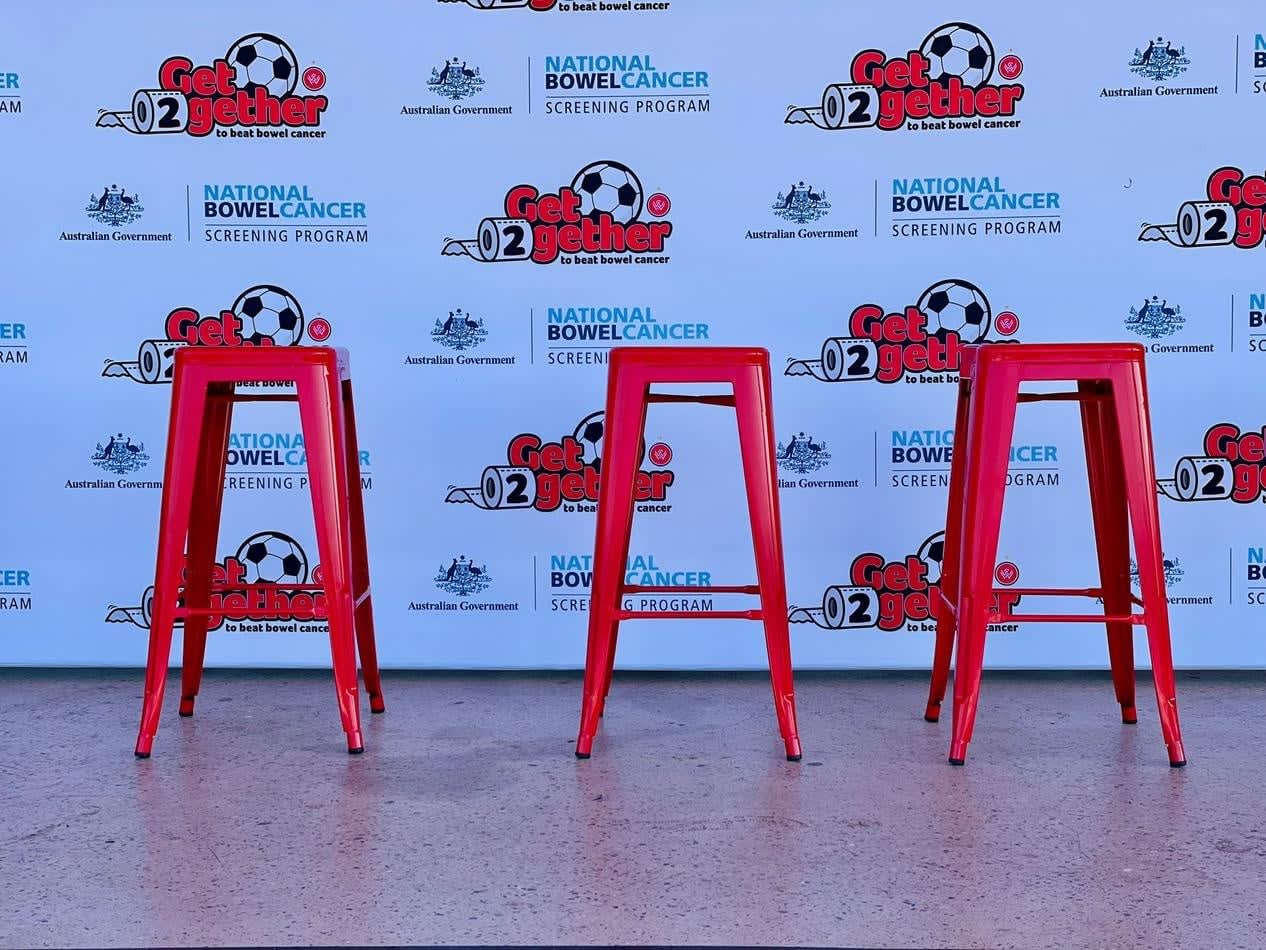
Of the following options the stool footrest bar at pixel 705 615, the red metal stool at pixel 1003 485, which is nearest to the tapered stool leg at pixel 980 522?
the red metal stool at pixel 1003 485

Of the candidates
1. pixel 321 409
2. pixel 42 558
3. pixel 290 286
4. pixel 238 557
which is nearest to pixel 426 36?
pixel 290 286

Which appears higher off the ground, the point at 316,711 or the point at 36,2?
the point at 36,2

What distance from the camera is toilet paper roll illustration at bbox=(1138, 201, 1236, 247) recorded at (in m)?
3.14

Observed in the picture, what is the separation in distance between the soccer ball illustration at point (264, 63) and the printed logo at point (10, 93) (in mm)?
524

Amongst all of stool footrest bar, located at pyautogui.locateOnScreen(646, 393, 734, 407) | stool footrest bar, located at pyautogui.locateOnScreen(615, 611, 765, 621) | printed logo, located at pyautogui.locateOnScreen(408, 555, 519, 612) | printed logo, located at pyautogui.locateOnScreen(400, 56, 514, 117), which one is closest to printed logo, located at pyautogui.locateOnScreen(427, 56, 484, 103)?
printed logo, located at pyautogui.locateOnScreen(400, 56, 514, 117)

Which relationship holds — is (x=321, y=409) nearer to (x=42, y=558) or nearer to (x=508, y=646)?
(x=508, y=646)

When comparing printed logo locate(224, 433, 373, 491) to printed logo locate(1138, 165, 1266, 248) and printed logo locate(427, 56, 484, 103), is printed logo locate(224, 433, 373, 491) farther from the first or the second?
printed logo locate(1138, 165, 1266, 248)

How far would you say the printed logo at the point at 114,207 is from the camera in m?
3.24

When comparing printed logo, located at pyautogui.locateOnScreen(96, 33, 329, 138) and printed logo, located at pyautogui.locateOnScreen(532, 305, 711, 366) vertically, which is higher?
printed logo, located at pyautogui.locateOnScreen(96, 33, 329, 138)

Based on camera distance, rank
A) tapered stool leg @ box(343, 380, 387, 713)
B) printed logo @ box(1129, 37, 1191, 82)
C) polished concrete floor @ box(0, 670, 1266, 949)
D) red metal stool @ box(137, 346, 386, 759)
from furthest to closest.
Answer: printed logo @ box(1129, 37, 1191, 82), tapered stool leg @ box(343, 380, 387, 713), red metal stool @ box(137, 346, 386, 759), polished concrete floor @ box(0, 670, 1266, 949)

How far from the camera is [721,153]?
3197mm

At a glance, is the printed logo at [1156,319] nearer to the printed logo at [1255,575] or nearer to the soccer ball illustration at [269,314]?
the printed logo at [1255,575]

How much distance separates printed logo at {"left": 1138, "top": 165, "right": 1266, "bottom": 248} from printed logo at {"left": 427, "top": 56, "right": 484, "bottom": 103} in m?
1.67

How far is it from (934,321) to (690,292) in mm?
606
